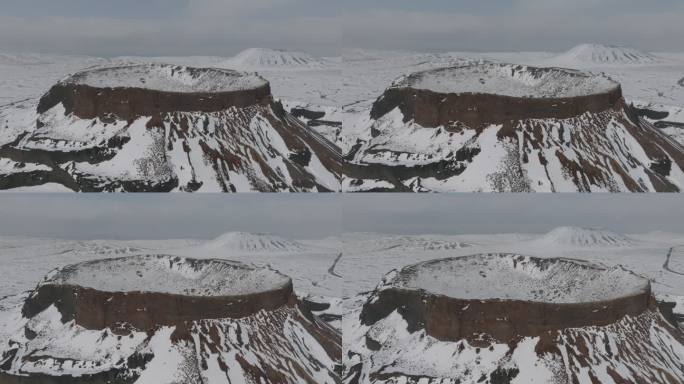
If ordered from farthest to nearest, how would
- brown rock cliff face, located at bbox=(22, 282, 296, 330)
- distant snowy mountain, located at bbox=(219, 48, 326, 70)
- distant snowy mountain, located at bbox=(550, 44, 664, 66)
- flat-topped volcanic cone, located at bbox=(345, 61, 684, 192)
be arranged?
distant snowy mountain, located at bbox=(219, 48, 326, 70) < brown rock cliff face, located at bbox=(22, 282, 296, 330) < distant snowy mountain, located at bbox=(550, 44, 664, 66) < flat-topped volcanic cone, located at bbox=(345, 61, 684, 192)

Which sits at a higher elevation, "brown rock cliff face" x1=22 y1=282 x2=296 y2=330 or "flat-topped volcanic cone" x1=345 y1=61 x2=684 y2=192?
"flat-topped volcanic cone" x1=345 y1=61 x2=684 y2=192

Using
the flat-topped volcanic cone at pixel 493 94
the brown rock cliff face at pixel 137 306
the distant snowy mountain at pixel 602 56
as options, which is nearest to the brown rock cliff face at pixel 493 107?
the flat-topped volcanic cone at pixel 493 94

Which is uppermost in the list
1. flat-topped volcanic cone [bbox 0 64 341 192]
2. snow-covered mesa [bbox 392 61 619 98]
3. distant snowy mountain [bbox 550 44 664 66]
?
distant snowy mountain [bbox 550 44 664 66]

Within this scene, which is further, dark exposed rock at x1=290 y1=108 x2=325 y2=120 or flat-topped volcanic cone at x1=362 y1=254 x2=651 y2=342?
dark exposed rock at x1=290 y1=108 x2=325 y2=120

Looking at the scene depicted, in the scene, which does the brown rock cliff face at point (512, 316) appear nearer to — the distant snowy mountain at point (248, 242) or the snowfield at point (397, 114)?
the snowfield at point (397, 114)

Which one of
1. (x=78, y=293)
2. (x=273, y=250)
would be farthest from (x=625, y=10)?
(x=78, y=293)

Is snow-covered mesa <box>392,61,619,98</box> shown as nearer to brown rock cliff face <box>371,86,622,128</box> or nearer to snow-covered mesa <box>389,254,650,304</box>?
brown rock cliff face <box>371,86,622,128</box>

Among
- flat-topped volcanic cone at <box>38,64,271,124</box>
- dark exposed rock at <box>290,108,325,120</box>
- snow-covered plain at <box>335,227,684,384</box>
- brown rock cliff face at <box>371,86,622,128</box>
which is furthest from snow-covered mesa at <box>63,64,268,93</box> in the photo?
snow-covered plain at <box>335,227,684,384</box>
